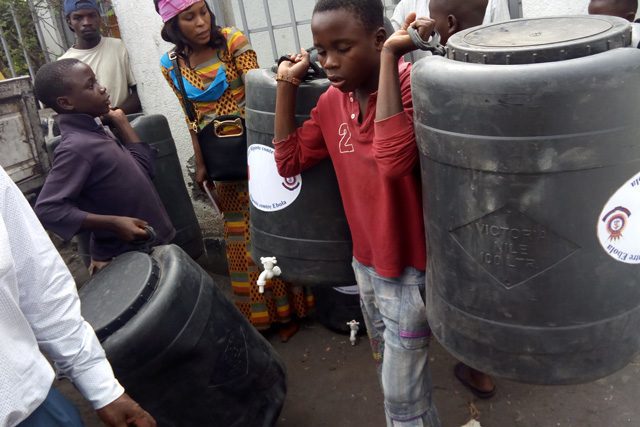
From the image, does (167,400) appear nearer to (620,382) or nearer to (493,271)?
(493,271)

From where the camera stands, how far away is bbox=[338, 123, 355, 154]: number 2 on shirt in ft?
5.95

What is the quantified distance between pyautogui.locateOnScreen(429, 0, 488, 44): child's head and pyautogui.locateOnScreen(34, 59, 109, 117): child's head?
4.95ft

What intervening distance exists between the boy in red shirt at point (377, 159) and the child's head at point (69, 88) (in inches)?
43.1

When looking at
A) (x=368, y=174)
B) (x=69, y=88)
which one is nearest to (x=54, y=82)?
(x=69, y=88)

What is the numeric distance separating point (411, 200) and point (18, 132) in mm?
3288

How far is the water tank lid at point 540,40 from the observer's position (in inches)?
49.3

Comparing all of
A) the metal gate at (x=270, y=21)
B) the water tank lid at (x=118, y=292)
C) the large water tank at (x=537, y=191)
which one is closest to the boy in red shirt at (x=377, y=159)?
the large water tank at (x=537, y=191)

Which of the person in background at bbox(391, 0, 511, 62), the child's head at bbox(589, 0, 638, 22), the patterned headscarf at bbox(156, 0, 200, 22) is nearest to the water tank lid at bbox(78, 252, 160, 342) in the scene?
the patterned headscarf at bbox(156, 0, 200, 22)

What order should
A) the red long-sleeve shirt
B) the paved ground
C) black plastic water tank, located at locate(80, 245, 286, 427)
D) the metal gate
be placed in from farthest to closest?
1. the metal gate
2. the paved ground
3. black plastic water tank, located at locate(80, 245, 286, 427)
4. the red long-sleeve shirt

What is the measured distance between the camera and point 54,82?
2523 mm

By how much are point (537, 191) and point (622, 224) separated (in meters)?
0.23

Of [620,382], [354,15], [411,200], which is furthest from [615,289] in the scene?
[620,382]

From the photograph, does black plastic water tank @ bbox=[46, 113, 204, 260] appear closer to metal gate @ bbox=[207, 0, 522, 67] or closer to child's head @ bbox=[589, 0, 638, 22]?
metal gate @ bbox=[207, 0, 522, 67]

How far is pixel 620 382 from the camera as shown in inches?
107
